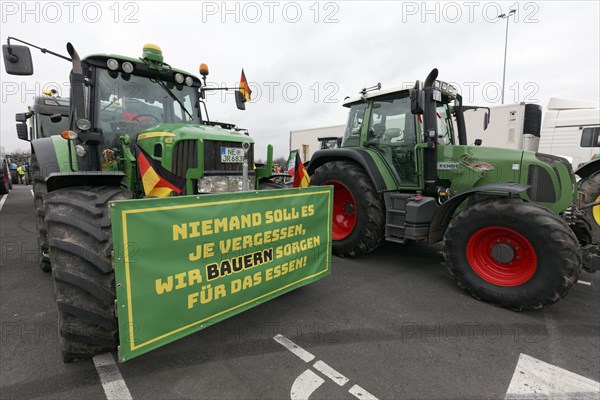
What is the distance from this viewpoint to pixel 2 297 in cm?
318

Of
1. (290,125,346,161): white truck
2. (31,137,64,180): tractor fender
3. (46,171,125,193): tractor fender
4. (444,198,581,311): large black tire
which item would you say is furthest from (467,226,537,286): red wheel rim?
(290,125,346,161): white truck

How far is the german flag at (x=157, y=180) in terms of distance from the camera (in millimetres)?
2996

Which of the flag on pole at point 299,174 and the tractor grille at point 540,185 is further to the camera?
the flag on pole at point 299,174

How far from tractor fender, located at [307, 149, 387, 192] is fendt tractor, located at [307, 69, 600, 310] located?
16 millimetres

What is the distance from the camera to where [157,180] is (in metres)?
3.00

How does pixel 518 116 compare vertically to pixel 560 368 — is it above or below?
above

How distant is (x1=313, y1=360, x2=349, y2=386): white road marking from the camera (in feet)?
6.84

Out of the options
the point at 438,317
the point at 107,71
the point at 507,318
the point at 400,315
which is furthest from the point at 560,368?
the point at 107,71

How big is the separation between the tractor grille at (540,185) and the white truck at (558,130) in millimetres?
4425

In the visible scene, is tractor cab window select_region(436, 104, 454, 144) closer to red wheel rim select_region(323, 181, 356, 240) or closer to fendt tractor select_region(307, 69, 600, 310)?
fendt tractor select_region(307, 69, 600, 310)

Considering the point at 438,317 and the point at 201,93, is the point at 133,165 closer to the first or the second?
the point at 201,93

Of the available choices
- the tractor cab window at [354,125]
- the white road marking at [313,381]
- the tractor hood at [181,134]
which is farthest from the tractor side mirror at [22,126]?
the white road marking at [313,381]

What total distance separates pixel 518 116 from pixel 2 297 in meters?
11.0

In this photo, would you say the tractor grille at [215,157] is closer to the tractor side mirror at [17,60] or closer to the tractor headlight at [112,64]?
the tractor headlight at [112,64]
